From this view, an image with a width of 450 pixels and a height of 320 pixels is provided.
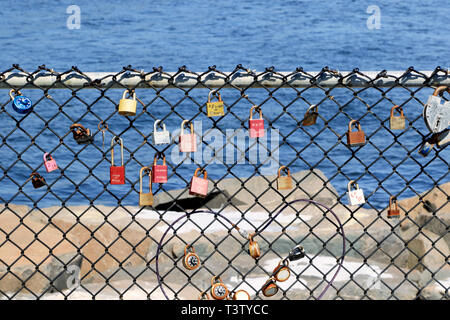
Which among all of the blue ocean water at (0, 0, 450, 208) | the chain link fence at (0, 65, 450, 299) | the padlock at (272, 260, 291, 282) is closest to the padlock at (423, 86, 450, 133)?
the chain link fence at (0, 65, 450, 299)

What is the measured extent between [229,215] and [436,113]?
5.81 metres

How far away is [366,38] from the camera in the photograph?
3366cm

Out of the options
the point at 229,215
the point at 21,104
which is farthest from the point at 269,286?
the point at 229,215

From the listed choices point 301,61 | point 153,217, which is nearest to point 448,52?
point 301,61

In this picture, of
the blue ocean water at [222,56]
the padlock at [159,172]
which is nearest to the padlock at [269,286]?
the padlock at [159,172]

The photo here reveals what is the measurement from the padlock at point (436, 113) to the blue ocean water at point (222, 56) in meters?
10.7

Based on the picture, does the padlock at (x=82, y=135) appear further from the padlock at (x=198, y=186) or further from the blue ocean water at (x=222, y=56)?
the blue ocean water at (x=222, y=56)

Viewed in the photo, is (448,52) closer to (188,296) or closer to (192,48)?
(192,48)

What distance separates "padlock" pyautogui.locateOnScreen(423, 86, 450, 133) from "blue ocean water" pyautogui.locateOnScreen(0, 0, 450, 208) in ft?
35.1

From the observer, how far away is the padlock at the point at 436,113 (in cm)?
376

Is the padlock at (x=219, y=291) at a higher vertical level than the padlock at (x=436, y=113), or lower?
lower

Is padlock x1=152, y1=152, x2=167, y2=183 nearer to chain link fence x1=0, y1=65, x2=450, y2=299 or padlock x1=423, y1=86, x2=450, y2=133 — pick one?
chain link fence x1=0, y1=65, x2=450, y2=299

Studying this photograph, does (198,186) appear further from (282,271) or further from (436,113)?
(436,113)

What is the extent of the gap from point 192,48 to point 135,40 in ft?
10.6
